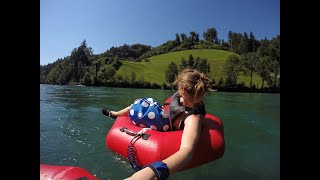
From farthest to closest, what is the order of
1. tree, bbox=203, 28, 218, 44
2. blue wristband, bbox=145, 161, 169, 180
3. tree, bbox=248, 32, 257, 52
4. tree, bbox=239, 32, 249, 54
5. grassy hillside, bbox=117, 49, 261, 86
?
tree, bbox=203, 28, 218, 44
tree, bbox=248, 32, 257, 52
tree, bbox=239, 32, 249, 54
grassy hillside, bbox=117, 49, 261, 86
blue wristband, bbox=145, 161, 169, 180

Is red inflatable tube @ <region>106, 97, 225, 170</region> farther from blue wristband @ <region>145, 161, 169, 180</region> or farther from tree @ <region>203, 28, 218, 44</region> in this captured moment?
tree @ <region>203, 28, 218, 44</region>

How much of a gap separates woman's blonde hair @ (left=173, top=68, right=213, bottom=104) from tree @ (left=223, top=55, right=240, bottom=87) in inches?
1685

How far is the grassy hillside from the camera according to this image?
166ft

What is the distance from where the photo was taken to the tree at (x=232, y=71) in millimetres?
46044

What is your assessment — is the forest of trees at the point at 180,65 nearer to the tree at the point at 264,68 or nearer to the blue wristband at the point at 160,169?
the tree at the point at 264,68

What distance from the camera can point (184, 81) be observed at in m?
2.99

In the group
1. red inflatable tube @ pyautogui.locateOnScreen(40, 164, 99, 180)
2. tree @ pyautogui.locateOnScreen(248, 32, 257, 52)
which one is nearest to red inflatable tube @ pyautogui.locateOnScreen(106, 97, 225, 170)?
red inflatable tube @ pyautogui.locateOnScreen(40, 164, 99, 180)

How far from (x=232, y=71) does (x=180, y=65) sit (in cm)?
936

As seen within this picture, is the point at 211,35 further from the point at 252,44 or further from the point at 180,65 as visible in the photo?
the point at 180,65
